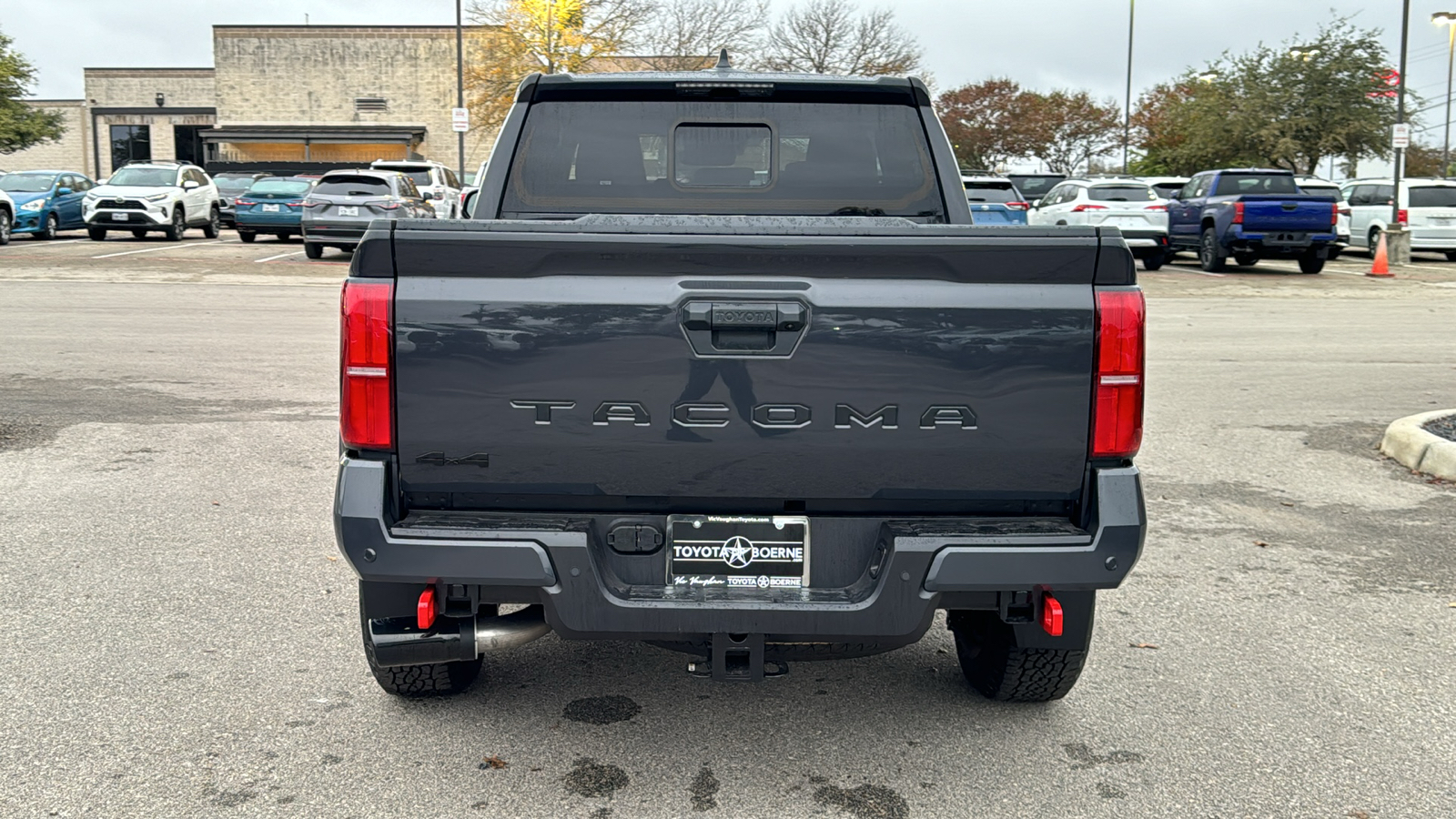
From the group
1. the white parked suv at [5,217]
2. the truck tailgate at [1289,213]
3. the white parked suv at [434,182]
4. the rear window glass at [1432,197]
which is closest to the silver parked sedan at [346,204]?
the white parked suv at [434,182]

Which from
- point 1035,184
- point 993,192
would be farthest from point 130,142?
point 993,192

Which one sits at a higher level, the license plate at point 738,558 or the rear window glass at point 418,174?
the rear window glass at point 418,174

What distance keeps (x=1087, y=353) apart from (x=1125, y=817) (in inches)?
49.3

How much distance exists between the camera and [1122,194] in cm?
2444

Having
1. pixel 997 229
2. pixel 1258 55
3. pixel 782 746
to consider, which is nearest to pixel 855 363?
pixel 997 229

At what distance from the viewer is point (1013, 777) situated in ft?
12.3

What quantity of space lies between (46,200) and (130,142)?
1534 inches

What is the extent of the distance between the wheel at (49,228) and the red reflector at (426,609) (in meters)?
29.4

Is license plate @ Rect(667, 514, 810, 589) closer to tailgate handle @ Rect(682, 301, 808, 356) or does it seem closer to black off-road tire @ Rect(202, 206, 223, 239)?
tailgate handle @ Rect(682, 301, 808, 356)

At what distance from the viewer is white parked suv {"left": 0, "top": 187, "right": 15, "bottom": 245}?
2661 cm

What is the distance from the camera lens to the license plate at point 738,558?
3.43m

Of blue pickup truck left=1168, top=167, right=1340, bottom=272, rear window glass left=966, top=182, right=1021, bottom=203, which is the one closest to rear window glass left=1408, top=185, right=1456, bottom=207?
blue pickup truck left=1168, top=167, right=1340, bottom=272

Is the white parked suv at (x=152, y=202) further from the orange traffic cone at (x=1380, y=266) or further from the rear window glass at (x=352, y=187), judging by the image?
the orange traffic cone at (x=1380, y=266)

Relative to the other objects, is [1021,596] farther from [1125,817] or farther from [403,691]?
[403,691]
